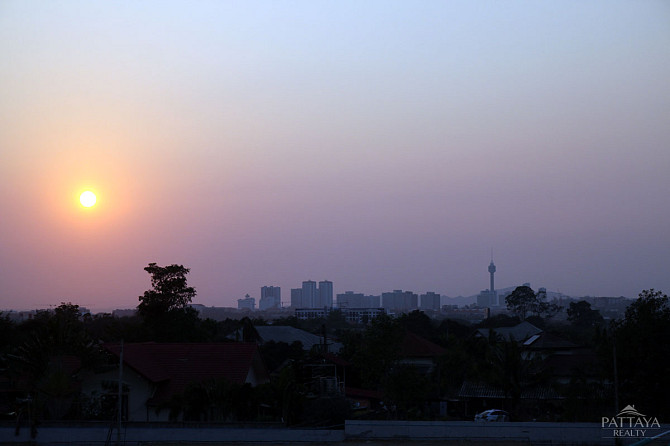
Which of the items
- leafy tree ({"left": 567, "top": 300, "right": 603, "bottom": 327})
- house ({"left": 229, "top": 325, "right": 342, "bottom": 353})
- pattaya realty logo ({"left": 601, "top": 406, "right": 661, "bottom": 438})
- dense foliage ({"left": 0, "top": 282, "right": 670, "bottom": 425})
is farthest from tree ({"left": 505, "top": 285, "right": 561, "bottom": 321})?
pattaya realty logo ({"left": 601, "top": 406, "right": 661, "bottom": 438})

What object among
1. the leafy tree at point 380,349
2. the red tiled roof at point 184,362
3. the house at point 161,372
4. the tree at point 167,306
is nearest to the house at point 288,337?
the tree at point 167,306

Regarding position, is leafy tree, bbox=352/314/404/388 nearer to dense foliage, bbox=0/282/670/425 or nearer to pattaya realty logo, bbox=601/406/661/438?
dense foliage, bbox=0/282/670/425

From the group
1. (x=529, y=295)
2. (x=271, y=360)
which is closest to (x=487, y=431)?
(x=271, y=360)

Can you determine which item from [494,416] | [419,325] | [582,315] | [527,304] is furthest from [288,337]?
[527,304]

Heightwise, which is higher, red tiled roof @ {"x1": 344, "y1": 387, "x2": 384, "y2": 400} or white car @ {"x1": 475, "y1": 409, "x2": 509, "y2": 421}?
red tiled roof @ {"x1": 344, "y1": 387, "x2": 384, "y2": 400}

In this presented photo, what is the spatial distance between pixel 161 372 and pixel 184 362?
3.87ft

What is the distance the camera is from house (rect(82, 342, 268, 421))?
24.8 m

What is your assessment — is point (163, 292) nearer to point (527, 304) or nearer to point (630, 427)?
point (630, 427)

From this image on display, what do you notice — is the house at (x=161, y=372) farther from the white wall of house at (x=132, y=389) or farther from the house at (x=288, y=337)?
the house at (x=288, y=337)

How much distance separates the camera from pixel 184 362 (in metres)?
26.8

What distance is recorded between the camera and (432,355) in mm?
45500

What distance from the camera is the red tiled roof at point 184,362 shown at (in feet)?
82.9

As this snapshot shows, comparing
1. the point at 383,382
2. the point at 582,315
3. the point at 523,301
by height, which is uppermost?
the point at 523,301

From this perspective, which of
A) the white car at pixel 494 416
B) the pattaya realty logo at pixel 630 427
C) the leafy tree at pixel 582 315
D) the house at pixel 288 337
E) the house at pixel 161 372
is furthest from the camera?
the leafy tree at pixel 582 315
